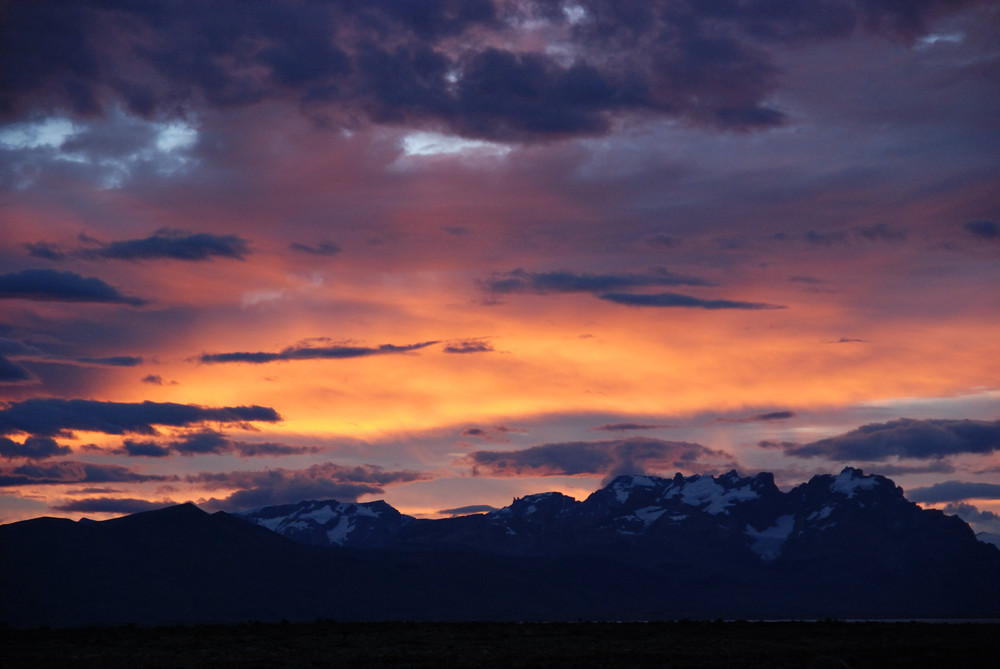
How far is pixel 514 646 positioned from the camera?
83.4m

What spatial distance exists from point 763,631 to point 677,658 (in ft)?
89.2

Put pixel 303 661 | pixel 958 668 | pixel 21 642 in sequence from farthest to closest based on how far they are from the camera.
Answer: pixel 21 642 < pixel 303 661 < pixel 958 668

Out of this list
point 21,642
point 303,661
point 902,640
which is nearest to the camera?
point 303,661

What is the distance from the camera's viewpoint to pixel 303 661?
75062 millimetres

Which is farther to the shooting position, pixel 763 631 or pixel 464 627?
pixel 464 627

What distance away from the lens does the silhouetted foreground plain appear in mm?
71688

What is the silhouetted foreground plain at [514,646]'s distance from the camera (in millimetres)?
71688

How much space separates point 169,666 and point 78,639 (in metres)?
27.2

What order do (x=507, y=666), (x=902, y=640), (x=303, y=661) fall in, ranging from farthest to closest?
(x=902, y=640), (x=303, y=661), (x=507, y=666)

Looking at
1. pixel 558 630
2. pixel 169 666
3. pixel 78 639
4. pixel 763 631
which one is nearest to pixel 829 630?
pixel 763 631

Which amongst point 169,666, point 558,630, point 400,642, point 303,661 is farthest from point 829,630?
point 169,666

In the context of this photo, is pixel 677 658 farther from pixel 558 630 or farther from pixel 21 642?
pixel 21 642

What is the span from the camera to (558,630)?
326ft

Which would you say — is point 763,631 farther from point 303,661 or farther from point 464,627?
point 303,661
